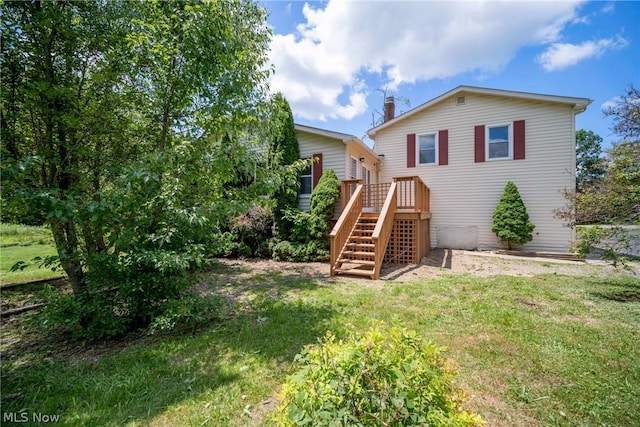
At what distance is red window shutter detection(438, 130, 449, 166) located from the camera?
34.9 ft

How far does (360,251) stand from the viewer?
7.64 m

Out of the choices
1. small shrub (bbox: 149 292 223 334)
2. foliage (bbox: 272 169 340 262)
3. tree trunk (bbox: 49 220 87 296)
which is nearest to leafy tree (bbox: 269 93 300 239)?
foliage (bbox: 272 169 340 262)

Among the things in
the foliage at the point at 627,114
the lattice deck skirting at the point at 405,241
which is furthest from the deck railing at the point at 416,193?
the foliage at the point at 627,114

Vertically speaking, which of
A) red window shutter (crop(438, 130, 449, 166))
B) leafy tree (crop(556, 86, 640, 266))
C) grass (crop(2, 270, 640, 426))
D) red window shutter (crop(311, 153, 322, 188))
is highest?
red window shutter (crop(438, 130, 449, 166))

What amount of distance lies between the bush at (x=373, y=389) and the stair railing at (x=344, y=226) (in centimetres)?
515

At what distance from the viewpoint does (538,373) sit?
2.57 meters

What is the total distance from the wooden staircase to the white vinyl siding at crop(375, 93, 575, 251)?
4.21m

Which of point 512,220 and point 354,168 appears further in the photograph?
point 354,168

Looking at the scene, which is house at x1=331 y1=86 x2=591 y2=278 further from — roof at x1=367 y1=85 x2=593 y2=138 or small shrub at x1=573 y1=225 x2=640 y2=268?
small shrub at x1=573 y1=225 x2=640 y2=268

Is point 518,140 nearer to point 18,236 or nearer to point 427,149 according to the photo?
point 427,149

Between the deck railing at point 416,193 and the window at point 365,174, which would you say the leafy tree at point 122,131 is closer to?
the deck railing at point 416,193

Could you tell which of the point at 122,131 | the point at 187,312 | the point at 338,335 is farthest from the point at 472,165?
the point at 122,131

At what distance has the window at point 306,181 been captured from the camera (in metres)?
10.0

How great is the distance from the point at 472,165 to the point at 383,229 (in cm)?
587
